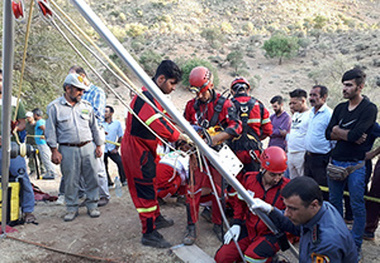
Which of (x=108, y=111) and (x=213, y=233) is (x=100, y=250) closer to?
(x=213, y=233)

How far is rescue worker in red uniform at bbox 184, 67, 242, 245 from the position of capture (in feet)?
13.9

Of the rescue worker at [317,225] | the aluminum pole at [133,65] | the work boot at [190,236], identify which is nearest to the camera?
the aluminum pole at [133,65]

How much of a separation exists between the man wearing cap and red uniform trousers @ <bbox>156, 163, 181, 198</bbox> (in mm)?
963

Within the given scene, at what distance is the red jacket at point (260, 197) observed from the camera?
11.6ft

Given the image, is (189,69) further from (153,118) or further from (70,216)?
(153,118)

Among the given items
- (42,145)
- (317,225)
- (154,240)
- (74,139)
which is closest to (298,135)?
(154,240)

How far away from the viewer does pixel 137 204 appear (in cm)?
418

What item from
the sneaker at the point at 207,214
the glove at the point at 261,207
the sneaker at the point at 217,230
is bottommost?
the sneaker at the point at 207,214

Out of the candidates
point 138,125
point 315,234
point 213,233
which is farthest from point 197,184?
point 315,234

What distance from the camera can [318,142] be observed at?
15.4 feet

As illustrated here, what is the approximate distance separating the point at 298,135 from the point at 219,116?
5.17 ft

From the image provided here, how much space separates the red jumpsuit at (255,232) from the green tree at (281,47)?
2746 centimetres

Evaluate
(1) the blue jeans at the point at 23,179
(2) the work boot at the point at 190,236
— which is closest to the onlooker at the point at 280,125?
(2) the work boot at the point at 190,236

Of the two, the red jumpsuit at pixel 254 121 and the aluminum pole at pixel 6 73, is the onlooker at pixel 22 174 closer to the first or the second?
the aluminum pole at pixel 6 73
